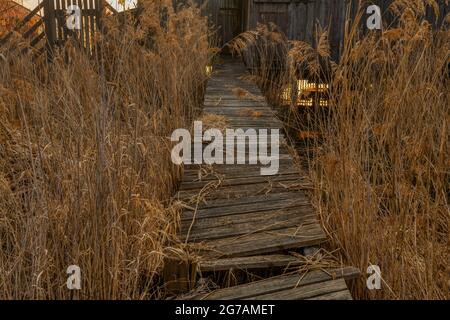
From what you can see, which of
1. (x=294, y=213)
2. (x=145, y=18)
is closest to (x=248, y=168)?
(x=294, y=213)

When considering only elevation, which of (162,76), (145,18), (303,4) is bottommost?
(162,76)

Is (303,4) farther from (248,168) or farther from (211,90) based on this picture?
(248,168)

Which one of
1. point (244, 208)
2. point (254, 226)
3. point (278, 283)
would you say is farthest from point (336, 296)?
point (244, 208)

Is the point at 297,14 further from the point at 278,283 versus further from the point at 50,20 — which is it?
the point at 278,283

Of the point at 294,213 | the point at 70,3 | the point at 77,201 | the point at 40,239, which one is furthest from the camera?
the point at 70,3

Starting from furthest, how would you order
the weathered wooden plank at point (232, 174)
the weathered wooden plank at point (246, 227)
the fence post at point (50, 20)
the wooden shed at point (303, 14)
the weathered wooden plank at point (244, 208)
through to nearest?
1. the wooden shed at point (303, 14)
2. the fence post at point (50, 20)
3. the weathered wooden plank at point (232, 174)
4. the weathered wooden plank at point (244, 208)
5. the weathered wooden plank at point (246, 227)

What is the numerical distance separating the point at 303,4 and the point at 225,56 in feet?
8.80

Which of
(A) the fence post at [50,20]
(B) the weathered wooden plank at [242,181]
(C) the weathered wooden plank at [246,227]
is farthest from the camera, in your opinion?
(A) the fence post at [50,20]

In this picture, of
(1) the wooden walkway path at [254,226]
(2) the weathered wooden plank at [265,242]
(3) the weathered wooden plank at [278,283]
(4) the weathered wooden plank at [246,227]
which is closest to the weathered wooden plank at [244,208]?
(1) the wooden walkway path at [254,226]

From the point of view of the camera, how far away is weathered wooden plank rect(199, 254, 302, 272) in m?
1.92

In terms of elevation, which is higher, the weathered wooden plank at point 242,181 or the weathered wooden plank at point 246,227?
the weathered wooden plank at point 242,181

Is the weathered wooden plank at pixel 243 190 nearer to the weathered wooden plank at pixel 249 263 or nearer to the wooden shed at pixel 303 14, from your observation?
the weathered wooden plank at pixel 249 263

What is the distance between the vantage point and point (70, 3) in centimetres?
698

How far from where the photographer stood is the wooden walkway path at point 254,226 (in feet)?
5.98
